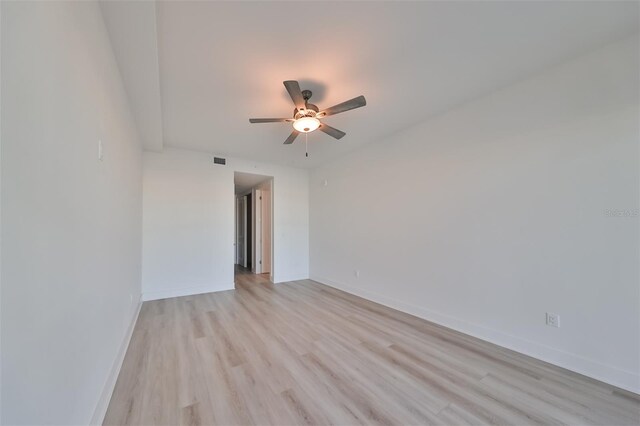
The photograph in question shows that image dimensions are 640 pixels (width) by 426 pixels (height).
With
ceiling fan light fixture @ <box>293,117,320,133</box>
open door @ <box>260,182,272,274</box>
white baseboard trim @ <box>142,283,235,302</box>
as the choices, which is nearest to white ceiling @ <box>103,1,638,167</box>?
ceiling fan light fixture @ <box>293,117,320,133</box>

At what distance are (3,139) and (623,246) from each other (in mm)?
3471

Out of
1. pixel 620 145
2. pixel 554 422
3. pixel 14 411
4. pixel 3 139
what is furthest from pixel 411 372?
pixel 3 139

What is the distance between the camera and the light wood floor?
157 centimetres

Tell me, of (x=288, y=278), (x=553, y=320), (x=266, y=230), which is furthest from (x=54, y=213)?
(x=266, y=230)

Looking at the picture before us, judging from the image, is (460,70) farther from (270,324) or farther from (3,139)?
(270,324)

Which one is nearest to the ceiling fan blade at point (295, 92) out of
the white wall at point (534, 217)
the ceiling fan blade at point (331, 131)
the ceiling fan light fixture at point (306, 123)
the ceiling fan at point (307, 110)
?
the ceiling fan at point (307, 110)

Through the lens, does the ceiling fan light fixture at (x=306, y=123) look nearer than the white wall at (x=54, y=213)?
No

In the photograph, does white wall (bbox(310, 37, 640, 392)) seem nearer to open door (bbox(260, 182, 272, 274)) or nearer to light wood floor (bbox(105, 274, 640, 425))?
light wood floor (bbox(105, 274, 640, 425))

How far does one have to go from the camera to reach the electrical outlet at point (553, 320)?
6.97ft

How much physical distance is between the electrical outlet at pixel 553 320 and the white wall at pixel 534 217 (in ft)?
0.15

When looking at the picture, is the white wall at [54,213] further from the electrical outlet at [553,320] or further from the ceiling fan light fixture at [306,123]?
the electrical outlet at [553,320]

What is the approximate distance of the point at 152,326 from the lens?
2.90 m

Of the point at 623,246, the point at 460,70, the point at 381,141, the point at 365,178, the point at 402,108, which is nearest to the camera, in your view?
the point at 623,246

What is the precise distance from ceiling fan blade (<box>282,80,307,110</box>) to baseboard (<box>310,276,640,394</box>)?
2.97 meters
